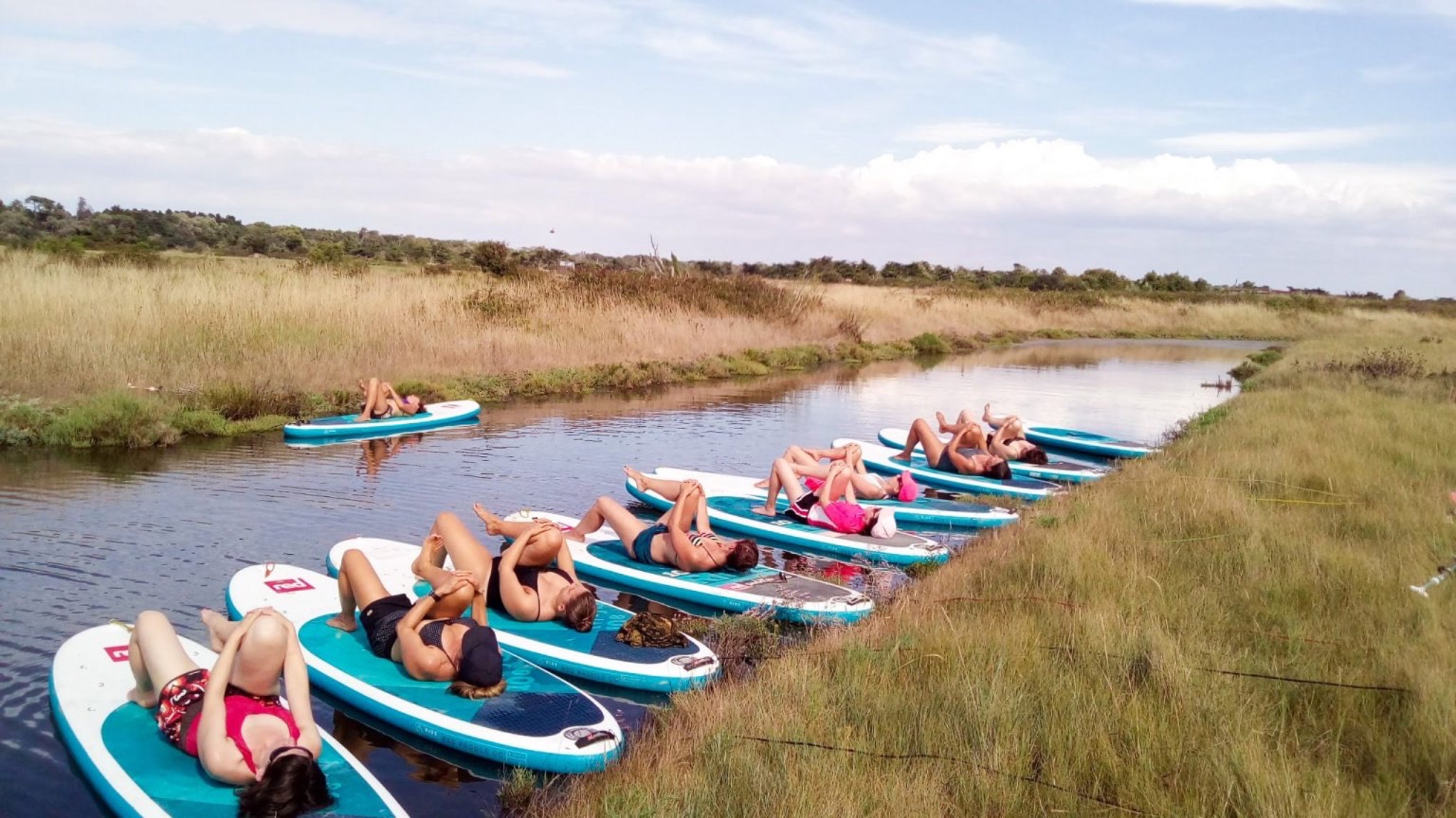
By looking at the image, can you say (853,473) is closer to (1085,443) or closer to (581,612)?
(581,612)

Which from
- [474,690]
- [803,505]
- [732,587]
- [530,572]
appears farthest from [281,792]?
[803,505]

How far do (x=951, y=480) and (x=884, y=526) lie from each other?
3.86 meters

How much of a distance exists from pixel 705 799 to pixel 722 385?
20.6 metres

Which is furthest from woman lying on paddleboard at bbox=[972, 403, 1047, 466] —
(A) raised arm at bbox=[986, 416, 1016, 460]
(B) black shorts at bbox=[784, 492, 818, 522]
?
(B) black shorts at bbox=[784, 492, 818, 522]

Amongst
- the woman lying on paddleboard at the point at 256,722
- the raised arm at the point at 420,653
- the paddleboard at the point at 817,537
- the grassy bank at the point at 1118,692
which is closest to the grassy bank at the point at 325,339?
the paddleboard at the point at 817,537

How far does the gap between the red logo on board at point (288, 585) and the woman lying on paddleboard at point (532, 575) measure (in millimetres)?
1176

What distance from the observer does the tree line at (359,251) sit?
32.7 meters

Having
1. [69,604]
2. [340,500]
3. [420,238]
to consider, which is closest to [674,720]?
[69,604]

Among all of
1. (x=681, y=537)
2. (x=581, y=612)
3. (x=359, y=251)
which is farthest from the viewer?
(x=359, y=251)

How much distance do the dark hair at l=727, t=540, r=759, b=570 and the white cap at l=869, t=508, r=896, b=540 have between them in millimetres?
1832

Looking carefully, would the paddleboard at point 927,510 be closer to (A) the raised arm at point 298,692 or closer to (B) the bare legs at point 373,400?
(B) the bare legs at point 373,400

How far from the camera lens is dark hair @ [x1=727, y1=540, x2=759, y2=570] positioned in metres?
8.72

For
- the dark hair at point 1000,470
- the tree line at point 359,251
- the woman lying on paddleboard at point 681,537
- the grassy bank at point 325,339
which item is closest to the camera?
the woman lying on paddleboard at point 681,537

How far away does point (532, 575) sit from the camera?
7.55 metres
